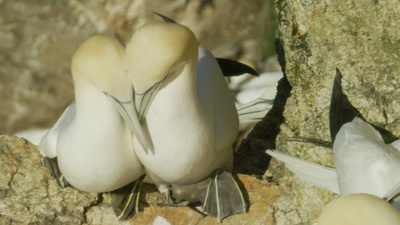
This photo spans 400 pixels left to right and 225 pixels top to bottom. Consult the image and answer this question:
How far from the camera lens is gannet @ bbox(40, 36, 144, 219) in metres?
2.70

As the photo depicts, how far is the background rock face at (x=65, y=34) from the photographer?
539 cm

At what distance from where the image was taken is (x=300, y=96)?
10.9 ft

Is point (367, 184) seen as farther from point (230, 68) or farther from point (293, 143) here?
point (230, 68)

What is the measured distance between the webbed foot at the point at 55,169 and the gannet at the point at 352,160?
108 centimetres

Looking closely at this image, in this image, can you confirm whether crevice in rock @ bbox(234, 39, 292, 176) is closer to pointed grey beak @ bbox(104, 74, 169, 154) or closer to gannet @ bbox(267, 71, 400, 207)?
gannet @ bbox(267, 71, 400, 207)

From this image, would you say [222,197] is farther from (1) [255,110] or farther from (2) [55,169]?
(1) [255,110]

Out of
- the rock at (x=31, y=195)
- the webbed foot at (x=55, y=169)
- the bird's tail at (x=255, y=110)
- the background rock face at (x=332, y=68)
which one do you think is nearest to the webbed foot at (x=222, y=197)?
the background rock face at (x=332, y=68)

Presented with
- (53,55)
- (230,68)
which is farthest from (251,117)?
(53,55)

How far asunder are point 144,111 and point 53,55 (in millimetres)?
2937

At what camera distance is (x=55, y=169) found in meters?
3.30

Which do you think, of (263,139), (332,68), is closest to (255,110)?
(263,139)

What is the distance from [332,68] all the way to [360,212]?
101cm

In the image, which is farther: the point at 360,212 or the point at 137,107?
the point at 137,107

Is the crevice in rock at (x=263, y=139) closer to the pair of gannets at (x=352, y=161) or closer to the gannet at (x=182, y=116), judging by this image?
the gannet at (x=182, y=116)
